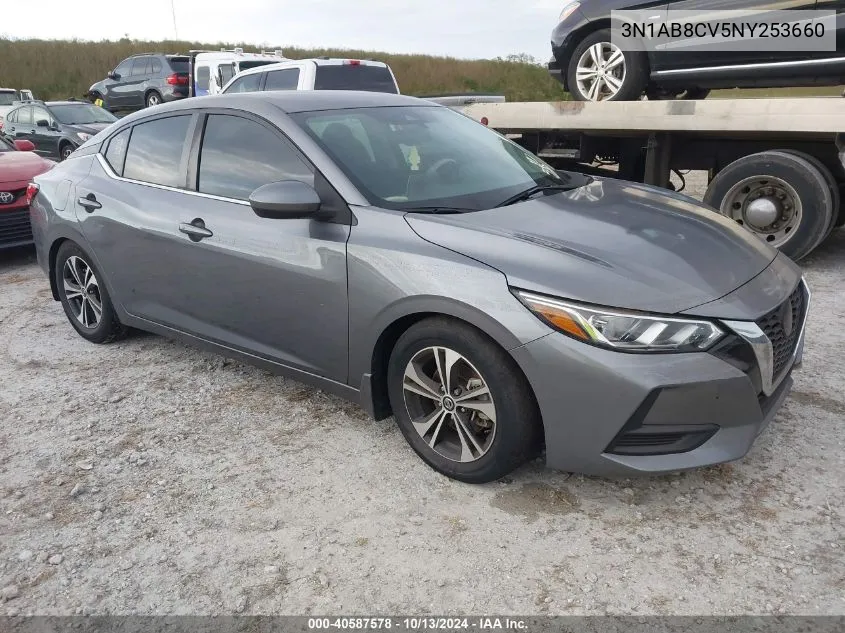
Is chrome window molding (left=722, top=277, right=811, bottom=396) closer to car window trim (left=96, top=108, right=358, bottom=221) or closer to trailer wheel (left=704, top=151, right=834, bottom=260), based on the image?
car window trim (left=96, top=108, right=358, bottom=221)

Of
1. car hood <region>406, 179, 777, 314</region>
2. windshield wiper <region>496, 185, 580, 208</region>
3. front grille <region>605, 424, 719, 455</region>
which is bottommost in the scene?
front grille <region>605, 424, 719, 455</region>

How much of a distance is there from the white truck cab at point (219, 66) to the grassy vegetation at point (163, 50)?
1686 centimetres

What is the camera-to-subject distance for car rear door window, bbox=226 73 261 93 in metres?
10.1

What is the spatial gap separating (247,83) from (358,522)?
8.99 m

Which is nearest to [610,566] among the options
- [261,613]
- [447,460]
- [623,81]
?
[447,460]

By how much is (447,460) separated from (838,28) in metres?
5.11

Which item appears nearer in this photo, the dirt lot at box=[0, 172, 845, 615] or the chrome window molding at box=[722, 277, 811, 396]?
the dirt lot at box=[0, 172, 845, 615]

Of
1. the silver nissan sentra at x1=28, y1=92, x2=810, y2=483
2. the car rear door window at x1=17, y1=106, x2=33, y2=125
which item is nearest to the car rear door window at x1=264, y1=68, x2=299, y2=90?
the silver nissan sentra at x1=28, y1=92, x2=810, y2=483

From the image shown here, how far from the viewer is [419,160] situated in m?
3.40

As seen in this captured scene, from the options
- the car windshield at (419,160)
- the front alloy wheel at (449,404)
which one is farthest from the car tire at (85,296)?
the front alloy wheel at (449,404)

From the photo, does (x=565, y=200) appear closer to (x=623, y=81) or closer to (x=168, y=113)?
(x=168, y=113)

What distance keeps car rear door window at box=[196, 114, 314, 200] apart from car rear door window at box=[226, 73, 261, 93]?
697 cm

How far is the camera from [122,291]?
423 centimetres

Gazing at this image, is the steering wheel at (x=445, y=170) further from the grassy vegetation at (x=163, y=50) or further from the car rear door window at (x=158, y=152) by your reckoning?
the grassy vegetation at (x=163, y=50)
